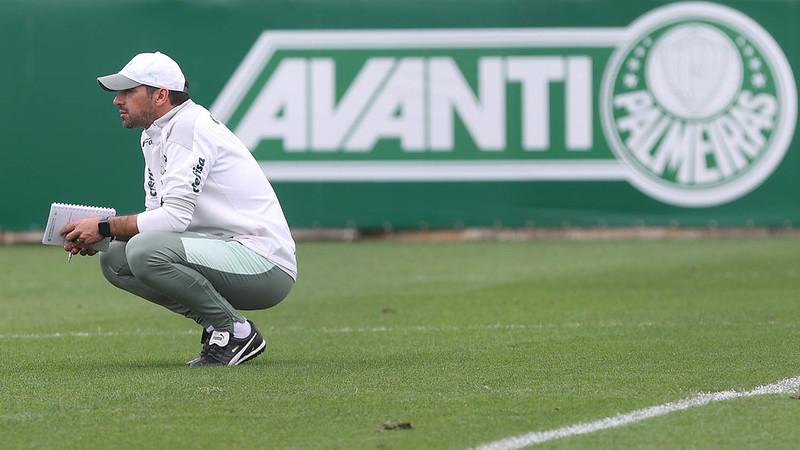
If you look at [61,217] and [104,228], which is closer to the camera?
[104,228]

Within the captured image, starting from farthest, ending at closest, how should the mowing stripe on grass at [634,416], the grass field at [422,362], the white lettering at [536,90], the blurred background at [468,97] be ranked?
the white lettering at [536,90] → the blurred background at [468,97] → the grass field at [422,362] → the mowing stripe on grass at [634,416]

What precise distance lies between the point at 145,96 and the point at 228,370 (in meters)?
1.37

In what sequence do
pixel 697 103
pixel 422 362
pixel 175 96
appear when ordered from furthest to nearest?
A: pixel 697 103 < pixel 422 362 < pixel 175 96

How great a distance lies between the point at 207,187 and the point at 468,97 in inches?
393

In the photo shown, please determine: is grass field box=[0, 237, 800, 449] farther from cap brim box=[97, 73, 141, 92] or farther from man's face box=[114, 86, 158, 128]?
cap brim box=[97, 73, 141, 92]

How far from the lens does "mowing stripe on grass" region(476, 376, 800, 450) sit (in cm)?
453

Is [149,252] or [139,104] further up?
[139,104]

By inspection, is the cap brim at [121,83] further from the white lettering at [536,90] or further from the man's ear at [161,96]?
the white lettering at [536,90]

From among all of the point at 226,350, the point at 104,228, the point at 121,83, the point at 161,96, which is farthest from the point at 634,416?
the point at 121,83

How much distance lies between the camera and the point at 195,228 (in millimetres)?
6492

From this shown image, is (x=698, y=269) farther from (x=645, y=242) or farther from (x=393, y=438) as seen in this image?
(x=393, y=438)

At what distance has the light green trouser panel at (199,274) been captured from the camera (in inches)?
243

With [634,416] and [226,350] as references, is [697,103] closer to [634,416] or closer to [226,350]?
[226,350]

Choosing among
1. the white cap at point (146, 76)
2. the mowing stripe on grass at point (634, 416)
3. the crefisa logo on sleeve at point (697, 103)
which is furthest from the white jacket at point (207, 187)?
the crefisa logo on sleeve at point (697, 103)
